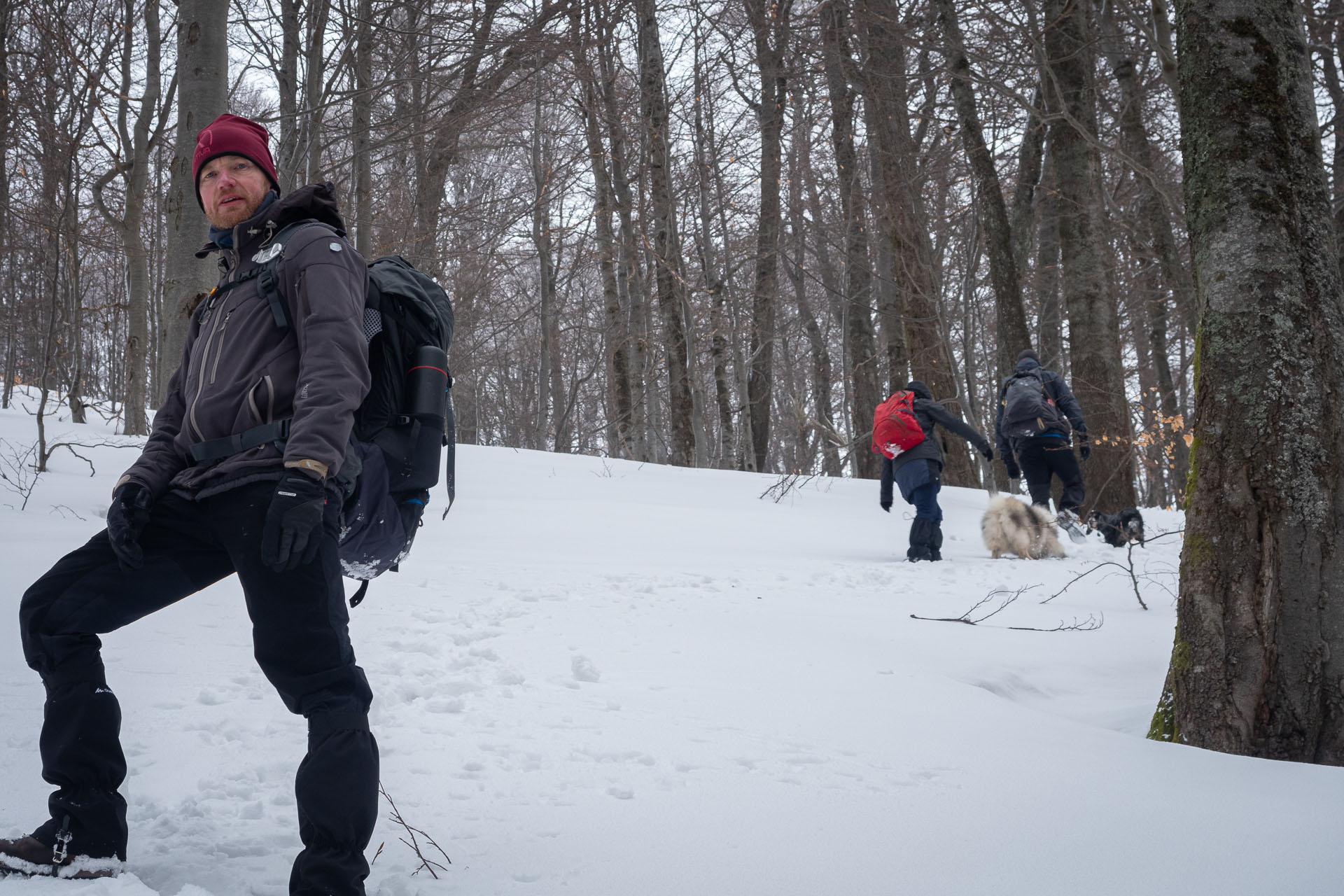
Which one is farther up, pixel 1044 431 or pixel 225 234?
pixel 225 234

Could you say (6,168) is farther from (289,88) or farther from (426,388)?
(426,388)

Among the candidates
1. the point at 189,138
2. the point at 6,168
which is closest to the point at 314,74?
the point at 189,138

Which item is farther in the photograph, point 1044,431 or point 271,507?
point 1044,431

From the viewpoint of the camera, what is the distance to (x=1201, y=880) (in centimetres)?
212

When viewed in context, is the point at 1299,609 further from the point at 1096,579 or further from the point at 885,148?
the point at 885,148

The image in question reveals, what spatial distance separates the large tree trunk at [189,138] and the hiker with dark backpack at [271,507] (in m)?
3.61

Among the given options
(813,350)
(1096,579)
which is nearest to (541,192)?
(813,350)

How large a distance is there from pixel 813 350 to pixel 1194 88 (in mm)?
19032

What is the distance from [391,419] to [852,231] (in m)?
14.6

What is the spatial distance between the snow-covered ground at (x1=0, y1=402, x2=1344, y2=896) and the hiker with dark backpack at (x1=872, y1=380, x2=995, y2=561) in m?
2.16

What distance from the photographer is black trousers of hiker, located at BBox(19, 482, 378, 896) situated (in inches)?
74.2

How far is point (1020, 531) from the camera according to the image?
8.05m

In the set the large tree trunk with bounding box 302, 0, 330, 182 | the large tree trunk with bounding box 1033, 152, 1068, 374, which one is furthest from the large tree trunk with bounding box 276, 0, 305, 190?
the large tree trunk with bounding box 1033, 152, 1068, 374

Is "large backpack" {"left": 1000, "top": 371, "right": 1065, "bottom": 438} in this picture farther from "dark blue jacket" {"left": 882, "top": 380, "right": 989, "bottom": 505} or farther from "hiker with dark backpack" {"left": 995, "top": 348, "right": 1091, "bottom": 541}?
"dark blue jacket" {"left": 882, "top": 380, "right": 989, "bottom": 505}
